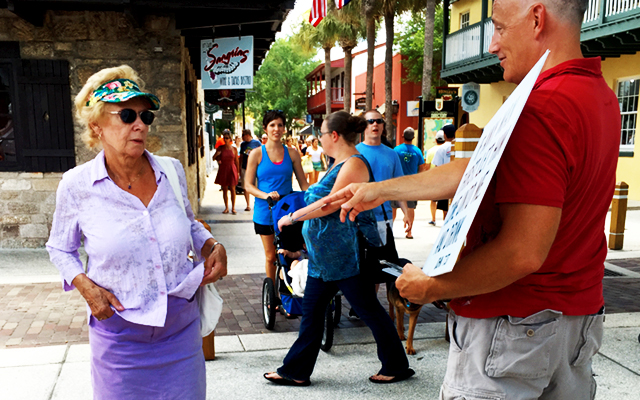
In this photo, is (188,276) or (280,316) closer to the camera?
(188,276)

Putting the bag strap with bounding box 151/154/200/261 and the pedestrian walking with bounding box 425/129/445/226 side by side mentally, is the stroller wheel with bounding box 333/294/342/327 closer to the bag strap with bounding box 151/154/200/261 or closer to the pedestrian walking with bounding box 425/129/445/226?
the bag strap with bounding box 151/154/200/261

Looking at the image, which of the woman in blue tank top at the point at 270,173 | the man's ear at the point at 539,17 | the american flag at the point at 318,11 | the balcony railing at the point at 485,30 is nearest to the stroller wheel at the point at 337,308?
the woman in blue tank top at the point at 270,173

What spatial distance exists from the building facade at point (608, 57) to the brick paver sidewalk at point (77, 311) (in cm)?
746

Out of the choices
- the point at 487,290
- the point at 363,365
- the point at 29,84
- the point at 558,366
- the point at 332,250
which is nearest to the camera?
the point at 487,290

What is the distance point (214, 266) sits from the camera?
8.06 feet

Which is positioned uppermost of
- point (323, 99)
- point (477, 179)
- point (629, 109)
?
point (323, 99)

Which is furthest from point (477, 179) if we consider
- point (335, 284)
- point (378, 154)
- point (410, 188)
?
point (378, 154)

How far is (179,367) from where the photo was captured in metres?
2.34

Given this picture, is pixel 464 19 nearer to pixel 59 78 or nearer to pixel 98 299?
pixel 59 78

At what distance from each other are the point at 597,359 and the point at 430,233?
5.84 m

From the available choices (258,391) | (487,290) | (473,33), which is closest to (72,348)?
(258,391)

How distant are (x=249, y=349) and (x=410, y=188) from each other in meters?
3.09

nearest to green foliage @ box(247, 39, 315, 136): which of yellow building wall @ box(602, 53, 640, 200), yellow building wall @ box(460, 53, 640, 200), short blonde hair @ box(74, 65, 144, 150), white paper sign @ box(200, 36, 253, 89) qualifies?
yellow building wall @ box(460, 53, 640, 200)

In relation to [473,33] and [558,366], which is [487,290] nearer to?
[558,366]
